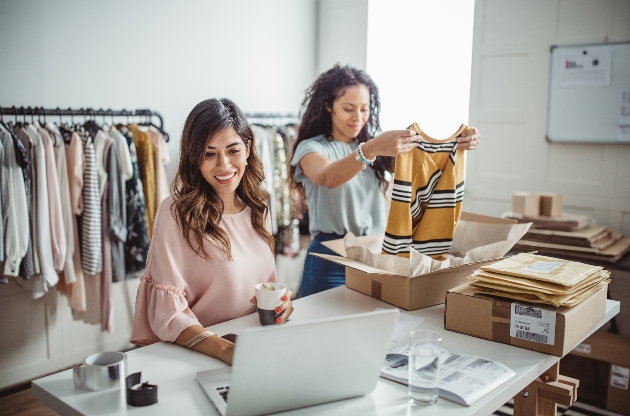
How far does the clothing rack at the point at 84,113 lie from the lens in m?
2.82

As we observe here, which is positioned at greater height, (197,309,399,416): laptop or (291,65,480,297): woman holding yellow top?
(291,65,480,297): woman holding yellow top

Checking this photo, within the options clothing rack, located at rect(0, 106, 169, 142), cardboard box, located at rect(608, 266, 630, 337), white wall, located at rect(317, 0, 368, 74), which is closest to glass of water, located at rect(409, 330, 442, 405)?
cardboard box, located at rect(608, 266, 630, 337)

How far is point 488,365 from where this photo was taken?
4.54 feet

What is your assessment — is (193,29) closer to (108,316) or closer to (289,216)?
(289,216)

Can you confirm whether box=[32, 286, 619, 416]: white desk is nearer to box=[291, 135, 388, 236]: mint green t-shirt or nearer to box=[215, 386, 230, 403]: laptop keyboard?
box=[215, 386, 230, 403]: laptop keyboard

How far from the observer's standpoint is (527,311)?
150 centimetres

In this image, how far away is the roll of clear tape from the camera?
1.22 metres

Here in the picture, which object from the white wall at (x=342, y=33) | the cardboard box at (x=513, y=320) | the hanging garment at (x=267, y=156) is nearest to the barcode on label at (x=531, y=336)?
the cardboard box at (x=513, y=320)

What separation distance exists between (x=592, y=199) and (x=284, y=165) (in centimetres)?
192

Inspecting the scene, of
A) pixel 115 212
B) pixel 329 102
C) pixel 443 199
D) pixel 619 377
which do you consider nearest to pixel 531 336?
pixel 443 199

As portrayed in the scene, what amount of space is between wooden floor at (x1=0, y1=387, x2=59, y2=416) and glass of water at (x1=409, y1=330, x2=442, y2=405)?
2185 mm

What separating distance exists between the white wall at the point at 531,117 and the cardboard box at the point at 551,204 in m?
0.30

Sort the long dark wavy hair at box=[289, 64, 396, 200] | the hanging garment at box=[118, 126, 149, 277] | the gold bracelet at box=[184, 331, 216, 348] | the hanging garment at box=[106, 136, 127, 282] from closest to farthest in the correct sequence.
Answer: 1. the gold bracelet at box=[184, 331, 216, 348]
2. the long dark wavy hair at box=[289, 64, 396, 200]
3. the hanging garment at box=[106, 136, 127, 282]
4. the hanging garment at box=[118, 126, 149, 277]

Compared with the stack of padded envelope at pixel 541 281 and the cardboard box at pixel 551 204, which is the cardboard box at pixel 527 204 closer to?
the cardboard box at pixel 551 204
